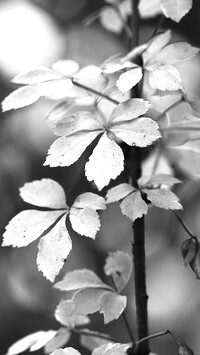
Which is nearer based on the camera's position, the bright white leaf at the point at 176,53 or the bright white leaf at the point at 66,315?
the bright white leaf at the point at 176,53

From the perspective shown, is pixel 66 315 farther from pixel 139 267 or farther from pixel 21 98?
pixel 21 98

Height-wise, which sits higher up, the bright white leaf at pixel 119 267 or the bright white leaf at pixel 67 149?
the bright white leaf at pixel 67 149

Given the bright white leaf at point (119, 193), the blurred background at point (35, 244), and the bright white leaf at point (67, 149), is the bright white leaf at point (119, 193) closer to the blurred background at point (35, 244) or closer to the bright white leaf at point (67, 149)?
the bright white leaf at point (67, 149)

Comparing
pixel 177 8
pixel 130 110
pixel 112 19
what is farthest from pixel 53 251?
pixel 112 19

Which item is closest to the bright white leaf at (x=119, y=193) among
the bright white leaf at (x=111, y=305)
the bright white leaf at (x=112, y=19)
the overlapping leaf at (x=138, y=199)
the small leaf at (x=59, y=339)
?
the overlapping leaf at (x=138, y=199)

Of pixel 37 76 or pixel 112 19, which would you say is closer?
pixel 37 76

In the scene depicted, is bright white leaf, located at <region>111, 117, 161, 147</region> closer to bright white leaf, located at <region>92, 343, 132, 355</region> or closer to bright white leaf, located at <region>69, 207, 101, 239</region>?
bright white leaf, located at <region>69, 207, 101, 239</region>

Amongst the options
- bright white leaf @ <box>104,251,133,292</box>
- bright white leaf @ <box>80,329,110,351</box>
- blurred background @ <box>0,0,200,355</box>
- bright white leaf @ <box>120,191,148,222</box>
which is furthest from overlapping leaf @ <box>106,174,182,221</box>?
blurred background @ <box>0,0,200,355</box>

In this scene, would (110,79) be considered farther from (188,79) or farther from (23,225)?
(188,79)
